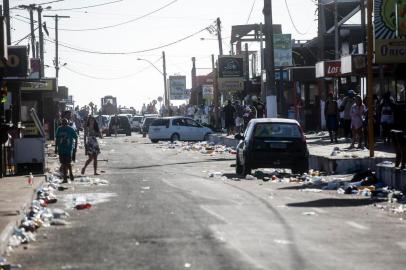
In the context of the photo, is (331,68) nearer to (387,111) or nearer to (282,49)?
(387,111)

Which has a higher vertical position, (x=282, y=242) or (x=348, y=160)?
(x=348, y=160)

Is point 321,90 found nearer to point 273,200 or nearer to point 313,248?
point 273,200

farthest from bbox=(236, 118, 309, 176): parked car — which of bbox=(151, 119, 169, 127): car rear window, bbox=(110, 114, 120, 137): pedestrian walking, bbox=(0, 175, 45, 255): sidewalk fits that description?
bbox=(110, 114, 120, 137): pedestrian walking

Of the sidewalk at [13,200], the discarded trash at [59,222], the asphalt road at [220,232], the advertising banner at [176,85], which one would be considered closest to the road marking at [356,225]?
the asphalt road at [220,232]

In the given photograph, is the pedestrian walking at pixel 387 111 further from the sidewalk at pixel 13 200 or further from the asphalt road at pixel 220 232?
the sidewalk at pixel 13 200

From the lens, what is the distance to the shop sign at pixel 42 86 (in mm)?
43125

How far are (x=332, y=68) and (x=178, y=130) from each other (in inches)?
577

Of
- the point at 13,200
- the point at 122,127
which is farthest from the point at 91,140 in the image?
the point at 122,127

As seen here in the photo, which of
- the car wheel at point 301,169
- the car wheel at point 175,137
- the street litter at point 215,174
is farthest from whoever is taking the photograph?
the car wheel at point 175,137

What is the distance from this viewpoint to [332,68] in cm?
4338

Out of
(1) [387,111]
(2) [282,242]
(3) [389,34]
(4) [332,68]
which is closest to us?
(2) [282,242]

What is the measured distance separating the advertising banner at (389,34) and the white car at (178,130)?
2802 centimetres

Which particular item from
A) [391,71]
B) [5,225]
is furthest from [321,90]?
[5,225]

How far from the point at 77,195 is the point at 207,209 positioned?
444 cm
